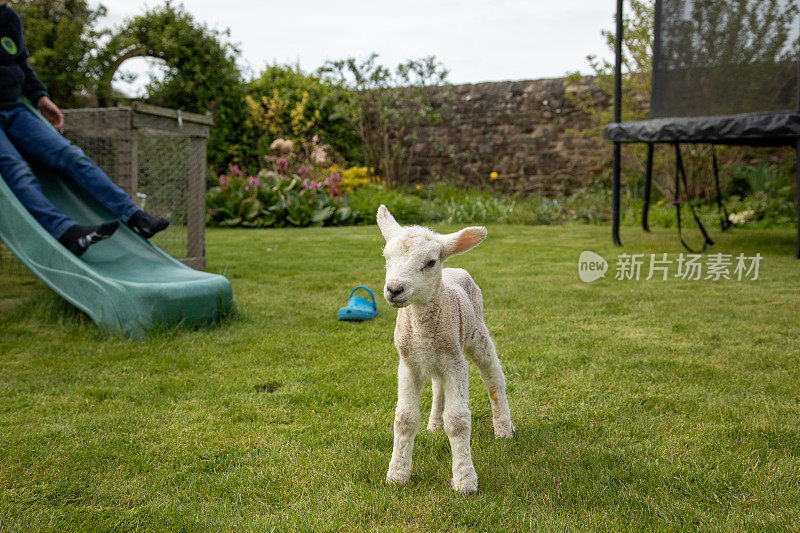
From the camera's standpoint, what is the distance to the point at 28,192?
3.97 m

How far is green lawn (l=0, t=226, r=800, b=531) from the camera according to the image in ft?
6.06

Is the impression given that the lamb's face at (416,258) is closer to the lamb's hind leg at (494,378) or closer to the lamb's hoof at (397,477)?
the lamb's hind leg at (494,378)

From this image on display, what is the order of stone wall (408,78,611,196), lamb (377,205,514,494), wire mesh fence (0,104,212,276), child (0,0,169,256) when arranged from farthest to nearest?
stone wall (408,78,611,196)
wire mesh fence (0,104,212,276)
child (0,0,169,256)
lamb (377,205,514,494)

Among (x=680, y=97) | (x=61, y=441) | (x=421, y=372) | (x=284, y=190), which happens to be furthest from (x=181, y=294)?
(x=284, y=190)

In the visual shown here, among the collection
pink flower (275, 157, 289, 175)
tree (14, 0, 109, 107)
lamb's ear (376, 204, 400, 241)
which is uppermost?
tree (14, 0, 109, 107)

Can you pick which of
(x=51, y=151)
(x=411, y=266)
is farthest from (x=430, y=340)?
(x=51, y=151)

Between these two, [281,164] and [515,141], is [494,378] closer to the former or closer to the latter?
[281,164]

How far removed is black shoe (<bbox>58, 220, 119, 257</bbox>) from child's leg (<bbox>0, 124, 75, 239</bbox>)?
0.07 meters

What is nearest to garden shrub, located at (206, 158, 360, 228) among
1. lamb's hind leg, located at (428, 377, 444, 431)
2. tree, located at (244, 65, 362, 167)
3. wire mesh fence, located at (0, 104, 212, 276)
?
tree, located at (244, 65, 362, 167)

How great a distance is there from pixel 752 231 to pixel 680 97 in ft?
9.44

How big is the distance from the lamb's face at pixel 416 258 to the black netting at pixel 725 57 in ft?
18.8

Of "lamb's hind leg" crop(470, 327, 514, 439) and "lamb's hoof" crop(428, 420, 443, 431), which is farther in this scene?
"lamb's hoof" crop(428, 420, 443, 431)

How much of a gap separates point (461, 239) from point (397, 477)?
0.78m

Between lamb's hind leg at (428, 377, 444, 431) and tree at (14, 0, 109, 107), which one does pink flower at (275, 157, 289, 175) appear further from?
lamb's hind leg at (428, 377, 444, 431)
